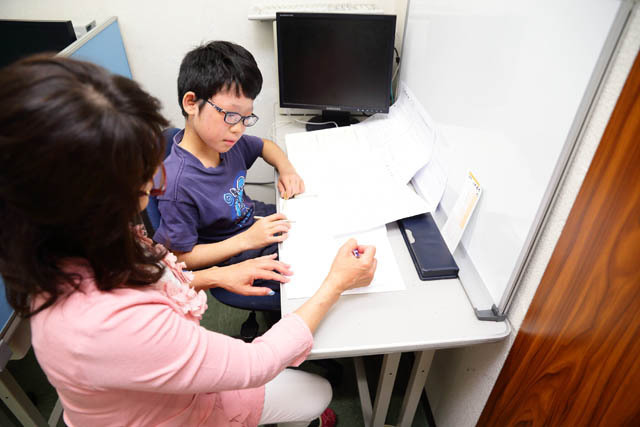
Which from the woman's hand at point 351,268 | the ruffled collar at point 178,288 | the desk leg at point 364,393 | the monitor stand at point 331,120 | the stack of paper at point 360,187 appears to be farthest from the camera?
the monitor stand at point 331,120

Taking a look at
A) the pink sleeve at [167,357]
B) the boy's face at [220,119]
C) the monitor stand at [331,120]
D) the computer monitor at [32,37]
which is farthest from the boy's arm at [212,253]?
the computer monitor at [32,37]

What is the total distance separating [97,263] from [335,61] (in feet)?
3.64

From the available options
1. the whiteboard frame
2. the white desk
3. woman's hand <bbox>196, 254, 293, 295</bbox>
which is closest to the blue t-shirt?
woman's hand <bbox>196, 254, 293, 295</bbox>

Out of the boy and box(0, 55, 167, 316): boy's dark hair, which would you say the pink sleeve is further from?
the boy

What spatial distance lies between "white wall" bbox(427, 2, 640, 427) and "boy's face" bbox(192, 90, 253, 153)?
742 mm

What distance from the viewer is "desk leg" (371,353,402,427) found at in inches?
41.0

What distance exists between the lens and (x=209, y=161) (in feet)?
3.70

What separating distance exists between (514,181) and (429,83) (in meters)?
0.52

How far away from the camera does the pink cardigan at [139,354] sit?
1.86 ft

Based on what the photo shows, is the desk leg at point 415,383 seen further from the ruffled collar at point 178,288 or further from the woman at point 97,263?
the ruffled collar at point 178,288

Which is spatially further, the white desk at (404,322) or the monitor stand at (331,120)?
the monitor stand at (331,120)

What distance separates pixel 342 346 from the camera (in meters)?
0.81

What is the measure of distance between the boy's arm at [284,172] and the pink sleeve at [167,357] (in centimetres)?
58

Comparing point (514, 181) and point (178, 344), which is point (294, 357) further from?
point (514, 181)
